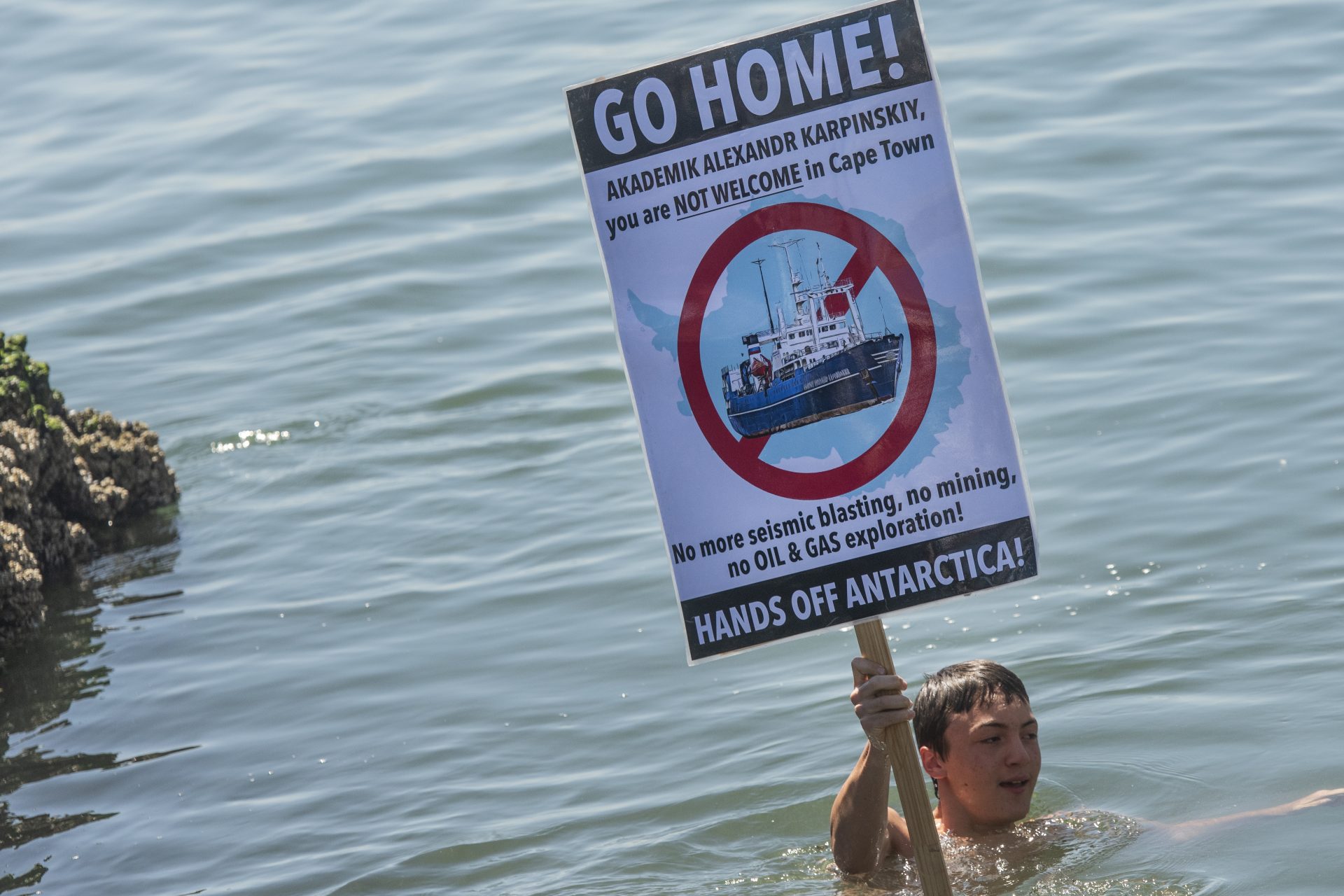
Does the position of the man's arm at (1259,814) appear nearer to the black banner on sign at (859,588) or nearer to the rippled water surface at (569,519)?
the rippled water surface at (569,519)

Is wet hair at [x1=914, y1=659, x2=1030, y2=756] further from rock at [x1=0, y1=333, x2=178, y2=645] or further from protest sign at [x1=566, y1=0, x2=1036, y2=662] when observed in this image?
rock at [x1=0, y1=333, x2=178, y2=645]

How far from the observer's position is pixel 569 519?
28.9 ft

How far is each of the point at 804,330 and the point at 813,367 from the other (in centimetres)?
9

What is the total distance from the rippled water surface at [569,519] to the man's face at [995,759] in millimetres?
317

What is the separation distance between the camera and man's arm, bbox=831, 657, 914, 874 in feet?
12.1

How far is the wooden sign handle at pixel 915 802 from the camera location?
3.61 m

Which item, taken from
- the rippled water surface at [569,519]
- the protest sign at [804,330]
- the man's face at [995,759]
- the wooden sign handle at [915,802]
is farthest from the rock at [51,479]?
the wooden sign handle at [915,802]

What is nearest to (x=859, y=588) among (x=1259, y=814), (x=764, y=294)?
(x=764, y=294)

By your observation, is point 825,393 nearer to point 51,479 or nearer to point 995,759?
point 995,759

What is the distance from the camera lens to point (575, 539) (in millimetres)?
8547

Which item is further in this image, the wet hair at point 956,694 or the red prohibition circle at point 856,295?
the wet hair at point 956,694

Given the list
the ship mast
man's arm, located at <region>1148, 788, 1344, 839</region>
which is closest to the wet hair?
man's arm, located at <region>1148, 788, 1344, 839</region>

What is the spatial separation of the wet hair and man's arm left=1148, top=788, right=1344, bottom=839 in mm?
785

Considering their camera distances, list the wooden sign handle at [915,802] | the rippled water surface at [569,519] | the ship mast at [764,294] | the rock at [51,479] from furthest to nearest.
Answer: the rock at [51,479] < the rippled water surface at [569,519] < the ship mast at [764,294] < the wooden sign handle at [915,802]
